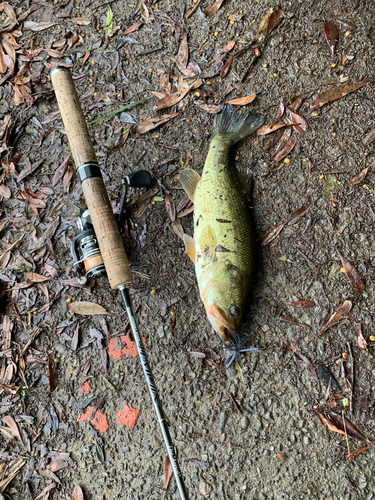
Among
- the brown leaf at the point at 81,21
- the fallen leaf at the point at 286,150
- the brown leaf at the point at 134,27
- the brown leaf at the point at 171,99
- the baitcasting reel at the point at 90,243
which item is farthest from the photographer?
the brown leaf at the point at 81,21

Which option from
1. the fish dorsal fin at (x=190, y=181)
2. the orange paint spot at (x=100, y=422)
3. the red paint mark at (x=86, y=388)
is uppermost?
the fish dorsal fin at (x=190, y=181)

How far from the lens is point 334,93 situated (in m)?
3.38

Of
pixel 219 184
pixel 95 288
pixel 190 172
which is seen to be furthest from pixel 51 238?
pixel 219 184

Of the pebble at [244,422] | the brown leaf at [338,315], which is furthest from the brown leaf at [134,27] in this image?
the pebble at [244,422]

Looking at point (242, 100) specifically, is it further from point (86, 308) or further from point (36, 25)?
point (36, 25)

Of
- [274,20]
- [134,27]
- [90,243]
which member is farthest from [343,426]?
[134,27]

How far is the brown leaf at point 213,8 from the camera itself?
3.75m

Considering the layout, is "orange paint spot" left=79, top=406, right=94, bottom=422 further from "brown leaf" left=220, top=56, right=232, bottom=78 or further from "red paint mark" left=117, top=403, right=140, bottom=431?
"brown leaf" left=220, top=56, right=232, bottom=78

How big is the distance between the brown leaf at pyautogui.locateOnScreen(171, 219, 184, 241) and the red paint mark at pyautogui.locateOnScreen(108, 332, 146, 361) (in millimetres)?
973

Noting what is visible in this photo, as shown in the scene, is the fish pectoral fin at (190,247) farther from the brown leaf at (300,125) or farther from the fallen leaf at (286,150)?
the brown leaf at (300,125)

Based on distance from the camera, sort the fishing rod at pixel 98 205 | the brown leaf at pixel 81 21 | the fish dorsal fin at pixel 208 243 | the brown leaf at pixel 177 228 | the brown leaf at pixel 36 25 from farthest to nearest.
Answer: the brown leaf at pixel 36 25 < the brown leaf at pixel 81 21 < the brown leaf at pixel 177 228 < the fish dorsal fin at pixel 208 243 < the fishing rod at pixel 98 205

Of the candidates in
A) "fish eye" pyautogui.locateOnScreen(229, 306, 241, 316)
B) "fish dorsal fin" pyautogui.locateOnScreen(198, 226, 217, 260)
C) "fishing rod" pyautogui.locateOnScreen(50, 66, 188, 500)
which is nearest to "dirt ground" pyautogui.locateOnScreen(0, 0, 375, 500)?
"fish eye" pyautogui.locateOnScreen(229, 306, 241, 316)

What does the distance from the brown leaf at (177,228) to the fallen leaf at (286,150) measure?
1.02 metres

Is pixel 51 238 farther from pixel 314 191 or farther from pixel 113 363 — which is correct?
pixel 314 191
